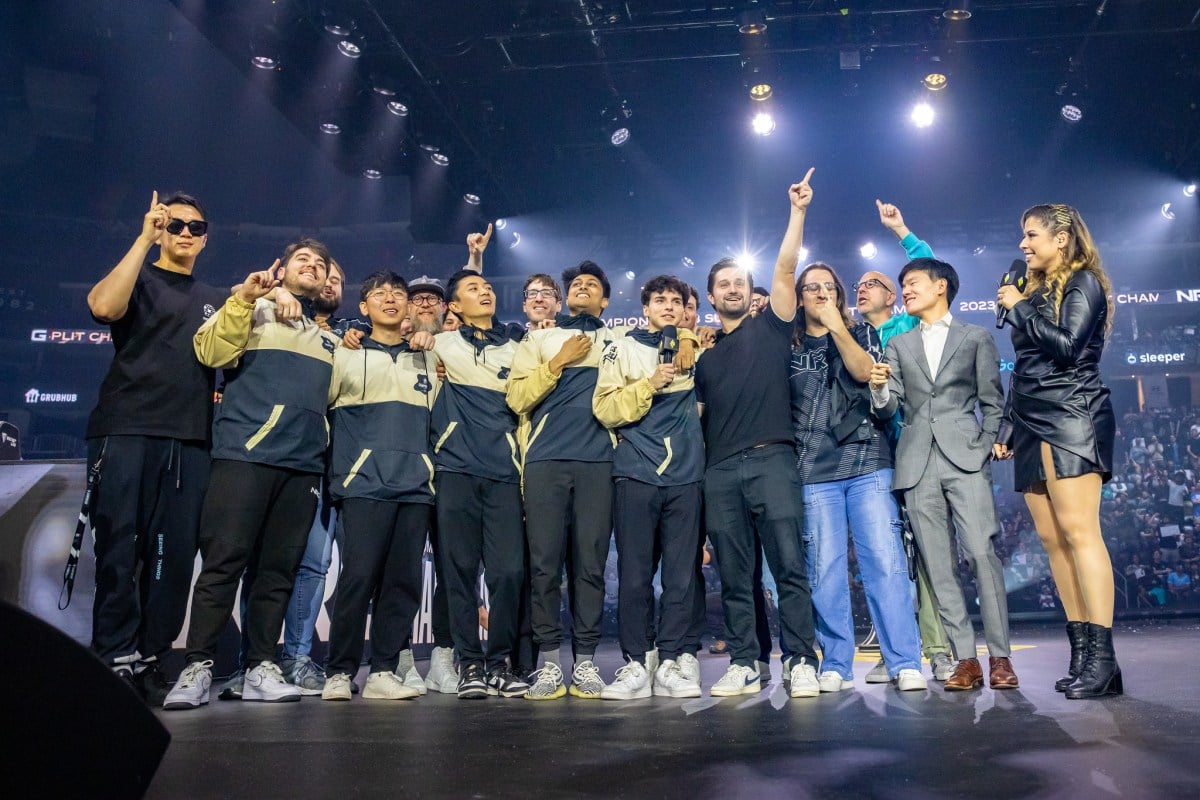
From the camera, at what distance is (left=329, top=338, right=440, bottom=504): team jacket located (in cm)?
394

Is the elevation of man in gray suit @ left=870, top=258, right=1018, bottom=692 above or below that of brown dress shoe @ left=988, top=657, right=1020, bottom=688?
above

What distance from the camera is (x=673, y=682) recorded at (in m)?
3.71

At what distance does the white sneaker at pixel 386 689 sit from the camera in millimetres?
3781

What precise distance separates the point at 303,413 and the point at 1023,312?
3306mm

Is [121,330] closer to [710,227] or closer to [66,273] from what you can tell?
[710,227]

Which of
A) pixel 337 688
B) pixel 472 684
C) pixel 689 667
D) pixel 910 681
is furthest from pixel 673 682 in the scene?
pixel 337 688

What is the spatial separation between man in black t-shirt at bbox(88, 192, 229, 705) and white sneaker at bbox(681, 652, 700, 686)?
7.43ft

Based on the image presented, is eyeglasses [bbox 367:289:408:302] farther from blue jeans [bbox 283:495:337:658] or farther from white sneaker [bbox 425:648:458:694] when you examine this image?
white sneaker [bbox 425:648:458:694]

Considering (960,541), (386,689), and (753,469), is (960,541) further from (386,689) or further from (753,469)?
(386,689)

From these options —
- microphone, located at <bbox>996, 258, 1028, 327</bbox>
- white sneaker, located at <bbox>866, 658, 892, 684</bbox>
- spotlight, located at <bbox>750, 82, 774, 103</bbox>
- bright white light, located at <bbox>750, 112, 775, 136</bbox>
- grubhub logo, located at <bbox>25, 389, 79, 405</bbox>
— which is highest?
spotlight, located at <bbox>750, 82, 774, 103</bbox>

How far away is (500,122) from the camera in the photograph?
11.8 m

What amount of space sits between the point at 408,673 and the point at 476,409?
1.34m

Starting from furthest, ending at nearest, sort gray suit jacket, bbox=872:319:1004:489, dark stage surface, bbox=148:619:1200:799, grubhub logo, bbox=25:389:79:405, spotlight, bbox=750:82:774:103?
grubhub logo, bbox=25:389:79:405 → spotlight, bbox=750:82:774:103 → gray suit jacket, bbox=872:319:1004:489 → dark stage surface, bbox=148:619:1200:799

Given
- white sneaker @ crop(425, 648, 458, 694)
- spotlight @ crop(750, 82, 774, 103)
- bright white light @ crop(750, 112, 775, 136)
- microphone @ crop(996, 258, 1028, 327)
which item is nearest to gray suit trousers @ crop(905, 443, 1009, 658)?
microphone @ crop(996, 258, 1028, 327)
